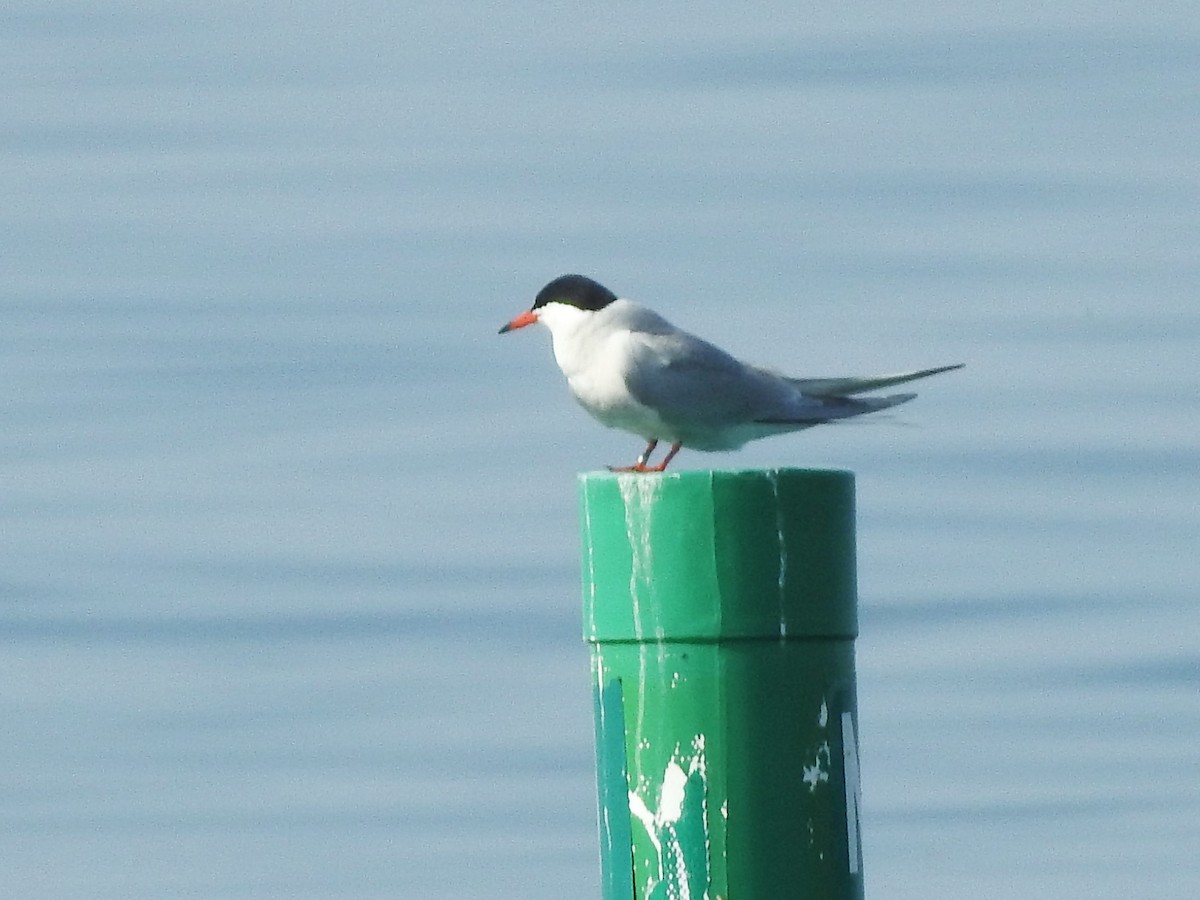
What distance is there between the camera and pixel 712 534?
3.91 meters

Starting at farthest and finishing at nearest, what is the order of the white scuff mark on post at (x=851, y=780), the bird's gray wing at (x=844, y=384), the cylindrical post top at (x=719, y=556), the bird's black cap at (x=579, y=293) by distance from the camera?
the bird's black cap at (x=579, y=293) < the bird's gray wing at (x=844, y=384) < the white scuff mark on post at (x=851, y=780) < the cylindrical post top at (x=719, y=556)

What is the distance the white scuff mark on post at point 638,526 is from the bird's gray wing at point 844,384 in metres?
1.92

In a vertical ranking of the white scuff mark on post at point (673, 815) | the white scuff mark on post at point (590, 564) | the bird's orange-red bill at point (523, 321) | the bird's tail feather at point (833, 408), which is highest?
the bird's orange-red bill at point (523, 321)

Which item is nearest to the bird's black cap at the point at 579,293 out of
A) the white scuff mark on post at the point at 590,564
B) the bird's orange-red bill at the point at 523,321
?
the bird's orange-red bill at the point at 523,321

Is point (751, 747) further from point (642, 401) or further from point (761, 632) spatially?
point (642, 401)

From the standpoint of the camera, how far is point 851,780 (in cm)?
406

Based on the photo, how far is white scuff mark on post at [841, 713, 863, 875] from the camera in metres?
4.04

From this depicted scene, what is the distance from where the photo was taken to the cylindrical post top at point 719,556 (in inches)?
154

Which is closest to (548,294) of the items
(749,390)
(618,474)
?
(749,390)

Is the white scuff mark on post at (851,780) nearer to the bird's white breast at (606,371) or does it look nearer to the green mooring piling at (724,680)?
the green mooring piling at (724,680)

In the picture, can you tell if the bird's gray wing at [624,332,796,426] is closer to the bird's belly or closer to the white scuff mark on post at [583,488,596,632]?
the bird's belly

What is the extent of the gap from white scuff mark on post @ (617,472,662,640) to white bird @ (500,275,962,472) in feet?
6.74

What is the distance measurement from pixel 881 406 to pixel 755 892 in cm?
231

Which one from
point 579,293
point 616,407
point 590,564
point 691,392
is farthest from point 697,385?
point 590,564
